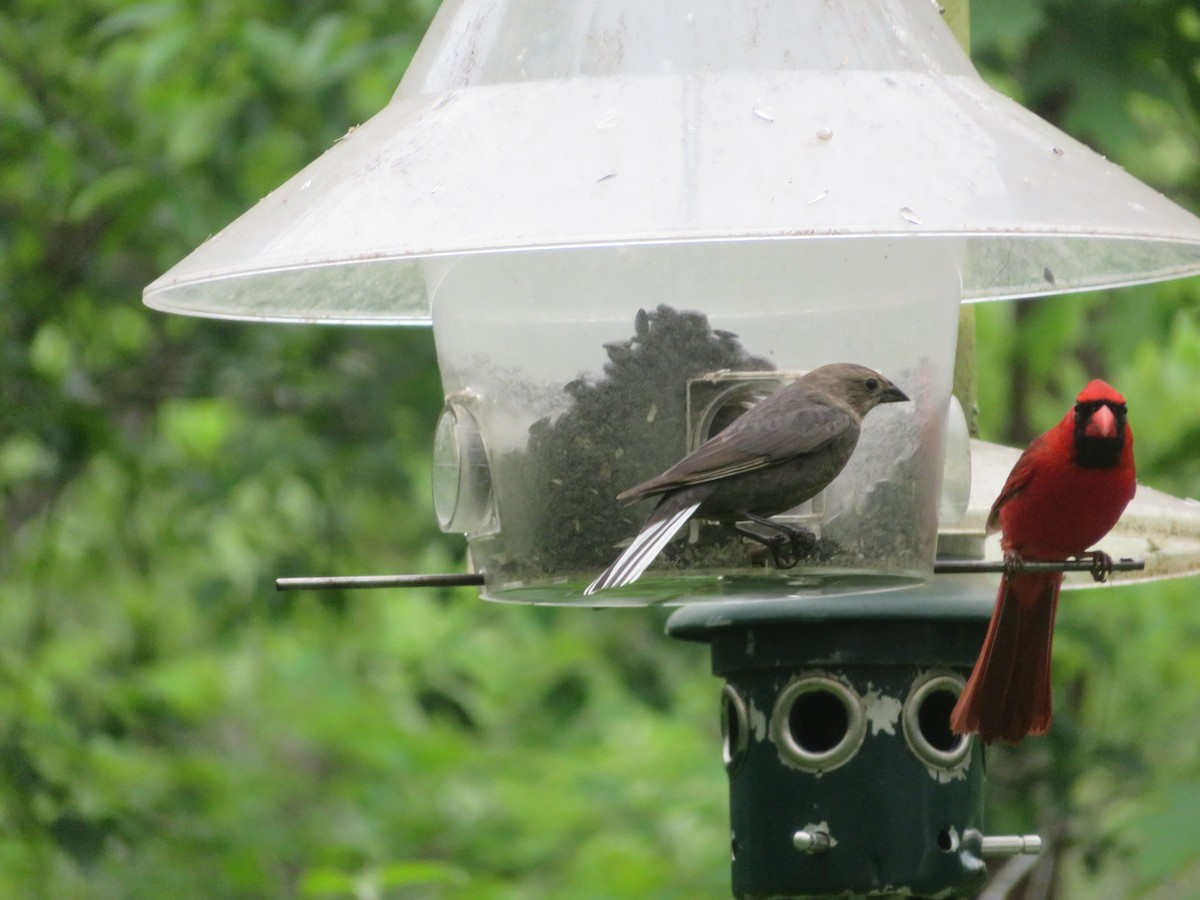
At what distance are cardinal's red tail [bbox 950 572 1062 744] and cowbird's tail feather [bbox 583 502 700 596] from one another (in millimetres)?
953

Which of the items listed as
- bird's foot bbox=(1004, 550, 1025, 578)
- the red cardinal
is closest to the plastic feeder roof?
bird's foot bbox=(1004, 550, 1025, 578)

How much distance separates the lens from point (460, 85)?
3.06 meters

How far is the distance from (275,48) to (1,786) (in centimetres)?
289

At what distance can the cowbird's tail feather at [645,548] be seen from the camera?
3.04 m

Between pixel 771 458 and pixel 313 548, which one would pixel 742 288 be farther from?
pixel 313 548

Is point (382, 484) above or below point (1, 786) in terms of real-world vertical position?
above

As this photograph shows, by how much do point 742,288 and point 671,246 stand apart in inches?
6.7

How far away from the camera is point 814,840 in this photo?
3.81 metres

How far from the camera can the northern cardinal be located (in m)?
3.23

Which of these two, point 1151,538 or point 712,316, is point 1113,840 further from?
point 712,316

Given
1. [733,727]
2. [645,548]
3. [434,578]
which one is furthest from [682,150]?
[733,727]

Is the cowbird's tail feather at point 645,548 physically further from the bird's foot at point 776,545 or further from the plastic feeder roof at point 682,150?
the plastic feeder roof at point 682,150

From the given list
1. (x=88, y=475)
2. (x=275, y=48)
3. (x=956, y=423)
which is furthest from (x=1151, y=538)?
(x=88, y=475)

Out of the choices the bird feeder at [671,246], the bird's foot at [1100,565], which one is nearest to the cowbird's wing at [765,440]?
the bird feeder at [671,246]
